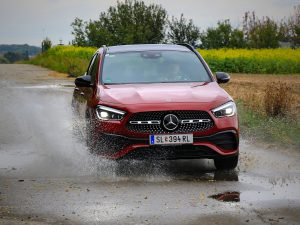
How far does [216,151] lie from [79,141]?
139 inches

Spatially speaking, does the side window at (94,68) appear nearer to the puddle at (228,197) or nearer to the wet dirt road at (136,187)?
the wet dirt road at (136,187)

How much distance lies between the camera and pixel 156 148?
881 centimetres

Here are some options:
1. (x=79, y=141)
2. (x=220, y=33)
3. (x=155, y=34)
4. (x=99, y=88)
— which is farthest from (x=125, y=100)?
(x=155, y=34)

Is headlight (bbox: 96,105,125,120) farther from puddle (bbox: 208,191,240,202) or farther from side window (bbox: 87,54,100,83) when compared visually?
puddle (bbox: 208,191,240,202)

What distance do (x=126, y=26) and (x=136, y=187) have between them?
52.3 m

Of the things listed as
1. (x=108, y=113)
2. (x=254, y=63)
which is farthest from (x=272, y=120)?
(x=254, y=63)

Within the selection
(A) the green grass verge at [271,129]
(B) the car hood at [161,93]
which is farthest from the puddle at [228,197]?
(A) the green grass verge at [271,129]

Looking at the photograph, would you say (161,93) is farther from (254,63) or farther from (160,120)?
(254,63)

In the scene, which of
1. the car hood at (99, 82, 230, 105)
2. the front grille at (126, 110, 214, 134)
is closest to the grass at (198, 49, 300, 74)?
the car hood at (99, 82, 230, 105)

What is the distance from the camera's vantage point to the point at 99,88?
986 centimetres

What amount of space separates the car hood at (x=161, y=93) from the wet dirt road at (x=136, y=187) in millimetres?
924

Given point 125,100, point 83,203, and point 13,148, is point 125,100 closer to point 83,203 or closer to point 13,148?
point 83,203

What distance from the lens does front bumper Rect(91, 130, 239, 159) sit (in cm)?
883

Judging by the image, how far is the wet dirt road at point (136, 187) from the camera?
6.73 metres
